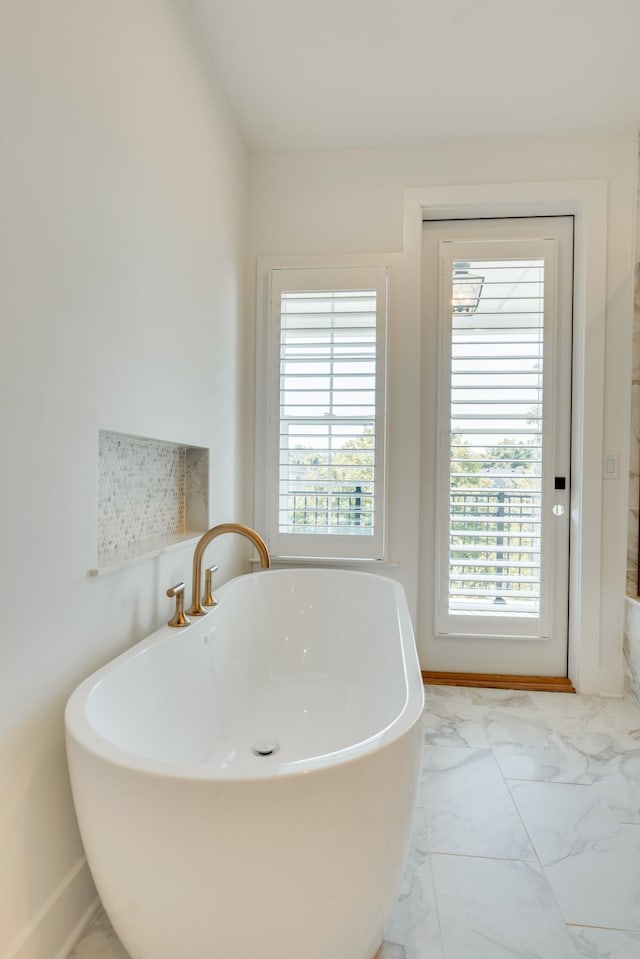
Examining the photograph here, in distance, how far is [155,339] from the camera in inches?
58.9

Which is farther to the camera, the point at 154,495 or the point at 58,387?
the point at 154,495

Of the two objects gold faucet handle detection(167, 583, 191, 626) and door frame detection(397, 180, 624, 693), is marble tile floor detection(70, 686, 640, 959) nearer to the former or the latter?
door frame detection(397, 180, 624, 693)

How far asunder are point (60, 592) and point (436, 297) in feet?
7.07

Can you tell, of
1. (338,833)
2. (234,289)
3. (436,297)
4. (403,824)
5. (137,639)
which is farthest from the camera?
(436,297)

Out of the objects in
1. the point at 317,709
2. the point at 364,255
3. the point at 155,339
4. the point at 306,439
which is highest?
the point at 364,255

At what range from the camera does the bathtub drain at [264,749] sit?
5.09 feet

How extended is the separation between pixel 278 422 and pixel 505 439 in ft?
3.68

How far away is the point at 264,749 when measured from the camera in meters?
1.55

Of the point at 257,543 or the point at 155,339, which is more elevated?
the point at 155,339

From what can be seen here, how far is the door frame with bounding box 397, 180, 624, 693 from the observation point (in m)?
2.27

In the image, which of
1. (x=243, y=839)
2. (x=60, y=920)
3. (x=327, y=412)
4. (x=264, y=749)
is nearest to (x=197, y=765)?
(x=243, y=839)

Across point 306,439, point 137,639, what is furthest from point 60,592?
point 306,439

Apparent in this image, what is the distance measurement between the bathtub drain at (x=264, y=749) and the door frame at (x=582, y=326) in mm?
1547

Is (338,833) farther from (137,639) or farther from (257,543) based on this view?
(257,543)
